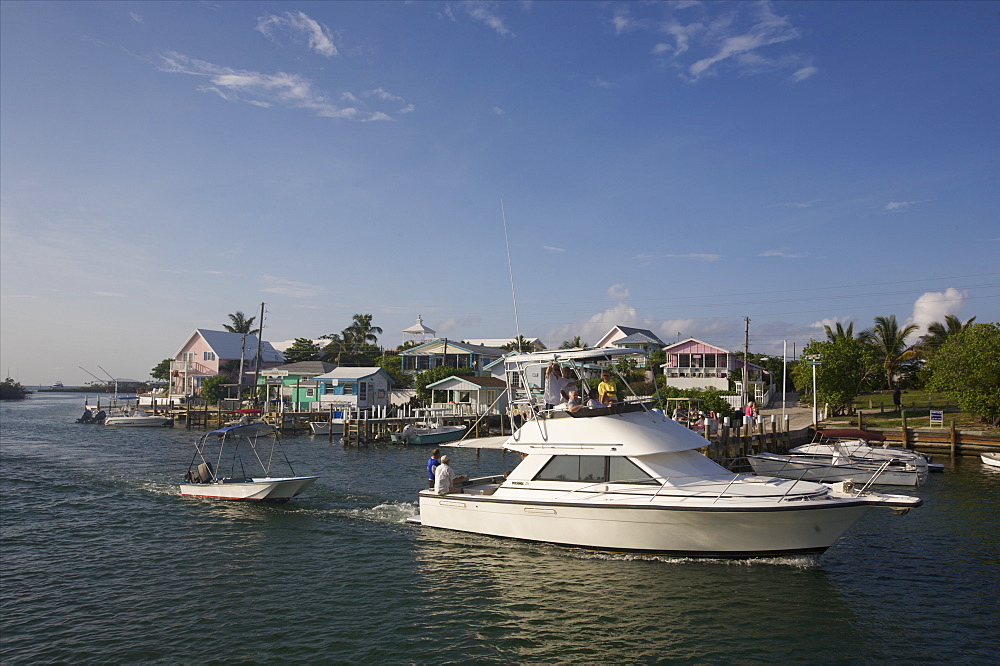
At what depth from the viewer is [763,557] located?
1209 cm

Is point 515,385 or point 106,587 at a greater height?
point 515,385

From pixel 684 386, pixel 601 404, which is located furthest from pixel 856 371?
pixel 601 404

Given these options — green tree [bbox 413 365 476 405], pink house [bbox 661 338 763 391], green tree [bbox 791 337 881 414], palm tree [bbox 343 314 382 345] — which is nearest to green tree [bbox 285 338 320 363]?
palm tree [bbox 343 314 382 345]

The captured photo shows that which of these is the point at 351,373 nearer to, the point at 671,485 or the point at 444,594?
the point at 444,594

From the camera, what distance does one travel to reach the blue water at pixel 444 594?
9336mm

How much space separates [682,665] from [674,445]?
5.25 m

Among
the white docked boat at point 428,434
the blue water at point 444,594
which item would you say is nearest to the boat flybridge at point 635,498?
the blue water at point 444,594

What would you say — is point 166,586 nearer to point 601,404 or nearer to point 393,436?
point 601,404

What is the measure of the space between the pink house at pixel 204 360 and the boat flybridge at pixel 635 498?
5833 centimetres

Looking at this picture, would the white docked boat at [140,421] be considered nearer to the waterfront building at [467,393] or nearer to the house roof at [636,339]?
the waterfront building at [467,393]

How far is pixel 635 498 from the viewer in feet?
41.4

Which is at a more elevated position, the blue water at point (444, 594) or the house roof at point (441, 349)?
the house roof at point (441, 349)

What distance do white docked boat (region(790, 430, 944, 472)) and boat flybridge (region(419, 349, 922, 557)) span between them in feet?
40.4

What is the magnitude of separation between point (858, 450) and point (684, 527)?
54.8 ft
